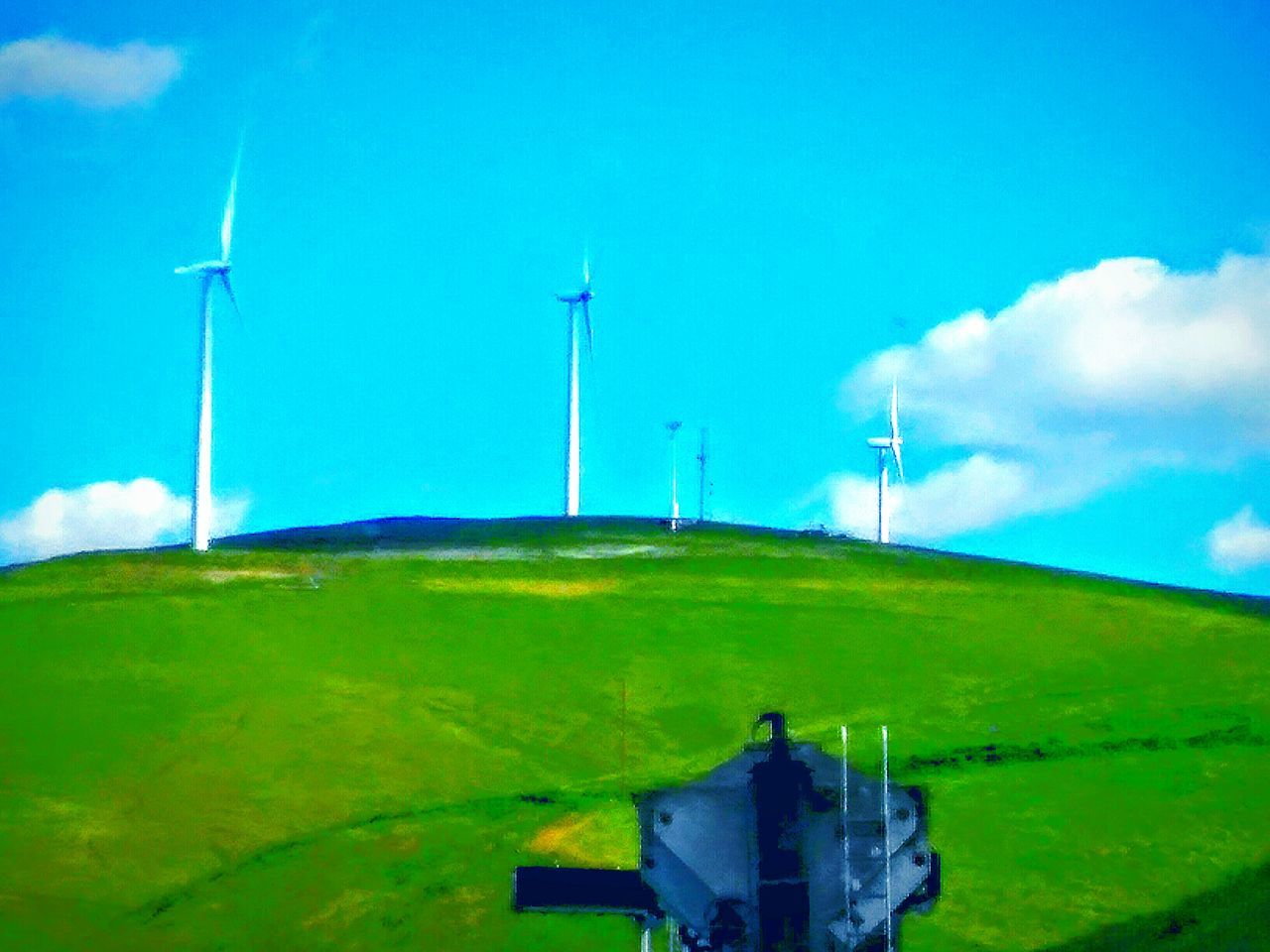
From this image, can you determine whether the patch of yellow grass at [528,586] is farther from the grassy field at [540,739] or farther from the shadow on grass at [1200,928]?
the shadow on grass at [1200,928]

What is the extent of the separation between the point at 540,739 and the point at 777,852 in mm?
15740

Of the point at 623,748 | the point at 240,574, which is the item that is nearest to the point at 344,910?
the point at 623,748

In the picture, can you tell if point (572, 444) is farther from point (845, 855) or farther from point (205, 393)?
point (845, 855)

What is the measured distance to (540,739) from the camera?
1875 cm

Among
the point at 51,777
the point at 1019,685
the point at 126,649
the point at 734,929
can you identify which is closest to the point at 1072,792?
the point at 1019,685

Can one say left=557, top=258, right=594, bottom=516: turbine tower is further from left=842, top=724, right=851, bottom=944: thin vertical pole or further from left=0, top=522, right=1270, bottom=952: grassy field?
left=842, top=724, right=851, bottom=944: thin vertical pole

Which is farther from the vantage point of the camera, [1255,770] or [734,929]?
[1255,770]

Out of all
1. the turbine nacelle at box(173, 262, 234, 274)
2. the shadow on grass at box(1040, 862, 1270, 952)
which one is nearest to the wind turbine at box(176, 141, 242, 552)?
the turbine nacelle at box(173, 262, 234, 274)

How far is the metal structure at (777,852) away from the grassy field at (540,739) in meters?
10.1

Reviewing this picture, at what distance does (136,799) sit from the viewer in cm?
1702

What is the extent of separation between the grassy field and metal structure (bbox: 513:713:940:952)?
10101 millimetres

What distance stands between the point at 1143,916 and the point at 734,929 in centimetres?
1145

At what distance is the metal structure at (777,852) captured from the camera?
319 cm

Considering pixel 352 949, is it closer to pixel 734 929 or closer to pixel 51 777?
pixel 51 777
